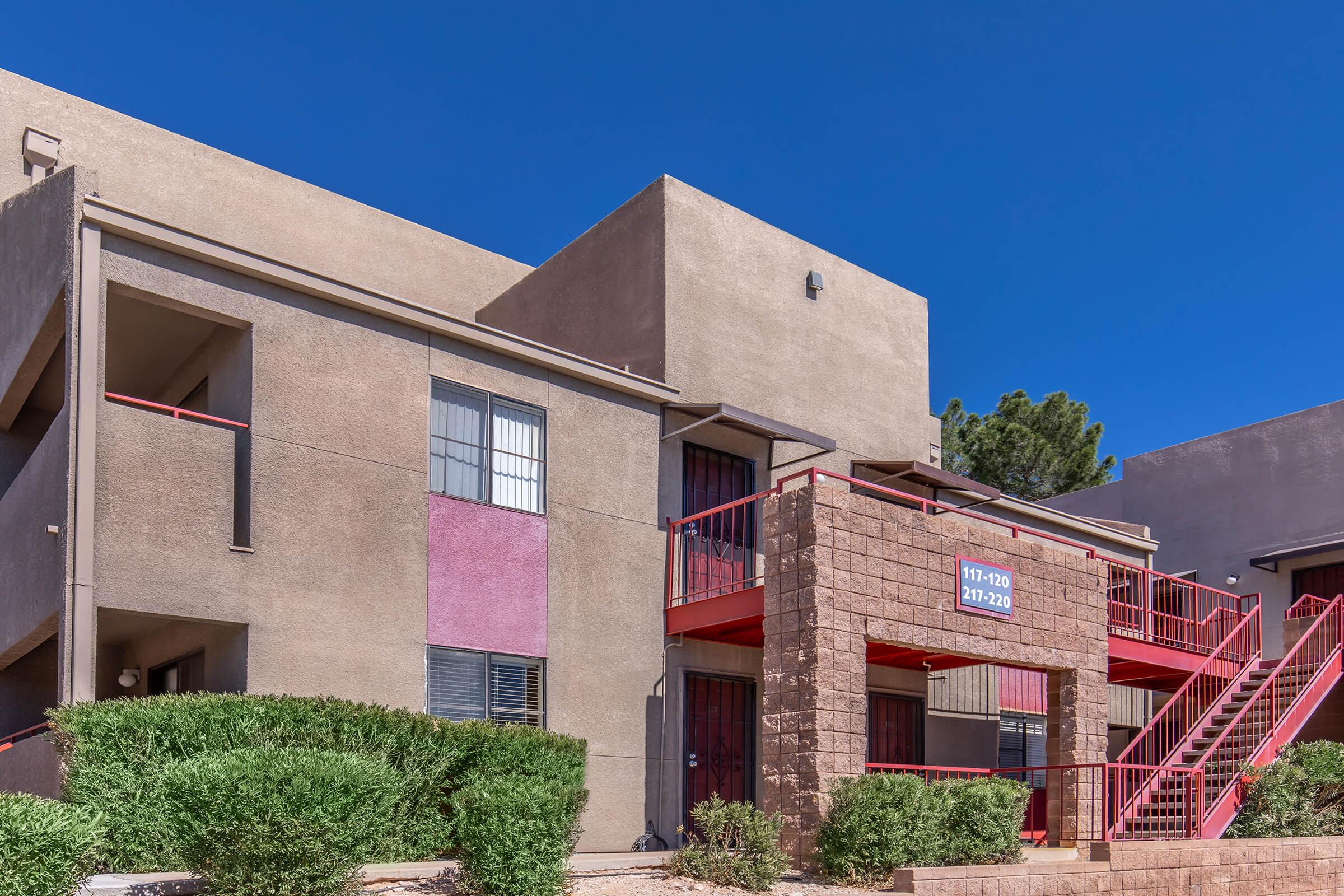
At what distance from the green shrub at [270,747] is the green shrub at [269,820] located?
1.63 feet

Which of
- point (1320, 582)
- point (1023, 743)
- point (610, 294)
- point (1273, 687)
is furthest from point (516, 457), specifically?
point (1320, 582)

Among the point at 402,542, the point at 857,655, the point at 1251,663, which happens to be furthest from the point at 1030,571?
the point at 402,542

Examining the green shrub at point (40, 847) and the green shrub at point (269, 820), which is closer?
the green shrub at point (40, 847)

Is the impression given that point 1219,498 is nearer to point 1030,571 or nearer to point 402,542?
point 1030,571

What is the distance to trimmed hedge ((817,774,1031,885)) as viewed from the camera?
38.4ft

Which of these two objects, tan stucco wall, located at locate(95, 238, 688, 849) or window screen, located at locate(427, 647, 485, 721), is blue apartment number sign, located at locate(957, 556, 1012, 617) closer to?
tan stucco wall, located at locate(95, 238, 688, 849)

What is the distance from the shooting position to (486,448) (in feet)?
47.2

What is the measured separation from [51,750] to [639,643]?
665cm

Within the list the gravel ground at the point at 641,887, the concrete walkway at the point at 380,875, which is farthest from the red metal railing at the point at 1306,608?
the concrete walkway at the point at 380,875

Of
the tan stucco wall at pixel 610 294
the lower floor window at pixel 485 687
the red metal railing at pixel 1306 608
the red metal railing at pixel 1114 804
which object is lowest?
the red metal railing at pixel 1114 804

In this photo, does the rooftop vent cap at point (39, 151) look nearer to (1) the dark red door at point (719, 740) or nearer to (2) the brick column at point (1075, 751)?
(1) the dark red door at point (719, 740)

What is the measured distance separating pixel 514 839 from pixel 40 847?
10.7 feet

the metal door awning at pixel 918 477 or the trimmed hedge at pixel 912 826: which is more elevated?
the metal door awning at pixel 918 477

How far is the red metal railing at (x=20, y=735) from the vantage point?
12.4m
